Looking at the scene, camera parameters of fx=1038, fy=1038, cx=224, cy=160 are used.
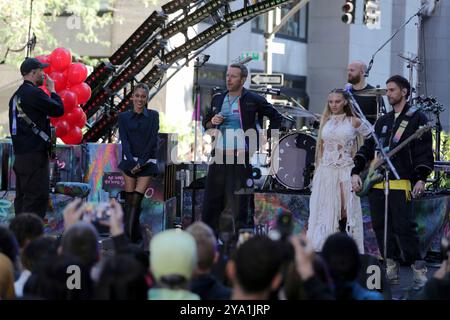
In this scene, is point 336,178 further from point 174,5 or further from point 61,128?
point 174,5

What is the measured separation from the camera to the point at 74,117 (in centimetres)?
1425

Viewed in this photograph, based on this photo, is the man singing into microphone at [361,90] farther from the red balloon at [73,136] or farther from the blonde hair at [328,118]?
the red balloon at [73,136]

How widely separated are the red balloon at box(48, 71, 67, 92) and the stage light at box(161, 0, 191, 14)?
9.87ft

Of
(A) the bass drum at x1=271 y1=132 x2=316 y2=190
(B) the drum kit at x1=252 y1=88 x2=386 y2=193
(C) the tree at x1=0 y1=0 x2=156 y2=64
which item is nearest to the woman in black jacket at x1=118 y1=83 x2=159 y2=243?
(B) the drum kit at x1=252 y1=88 x2=386 y2=193

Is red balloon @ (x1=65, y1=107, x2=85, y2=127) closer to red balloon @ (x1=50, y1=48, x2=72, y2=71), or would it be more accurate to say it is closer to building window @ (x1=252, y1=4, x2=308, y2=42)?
red balloon @ (x1=50, y1=48, x2=72, y2=71)

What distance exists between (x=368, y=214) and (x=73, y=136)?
4.48 m

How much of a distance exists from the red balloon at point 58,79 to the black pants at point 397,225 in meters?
5.83

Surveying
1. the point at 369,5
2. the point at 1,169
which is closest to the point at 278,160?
the point at 1,169

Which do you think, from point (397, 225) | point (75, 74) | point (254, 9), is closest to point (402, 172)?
point (397, 225)

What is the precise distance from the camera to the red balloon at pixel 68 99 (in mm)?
13984

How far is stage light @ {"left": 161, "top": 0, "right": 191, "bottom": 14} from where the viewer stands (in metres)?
16.7

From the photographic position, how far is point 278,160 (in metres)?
12.7

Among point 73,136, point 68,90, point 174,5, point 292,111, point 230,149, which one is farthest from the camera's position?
point 174,5
